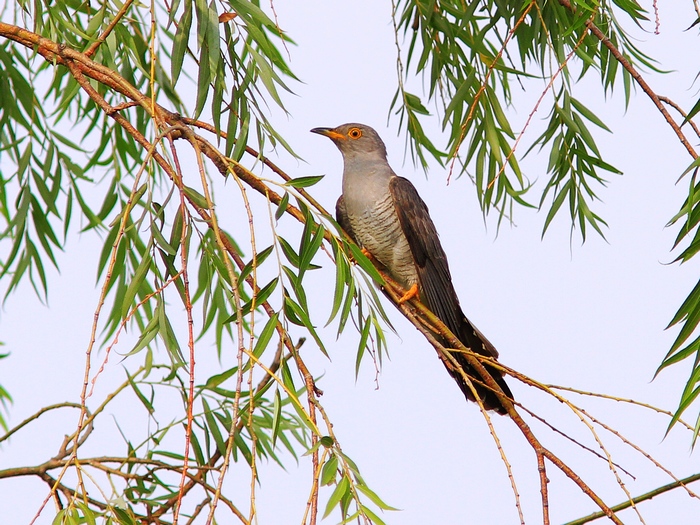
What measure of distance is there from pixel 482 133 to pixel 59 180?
6.16 feet

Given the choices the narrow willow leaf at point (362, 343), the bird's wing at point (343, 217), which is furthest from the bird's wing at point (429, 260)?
the narrow willow leaf at point (362, 343)

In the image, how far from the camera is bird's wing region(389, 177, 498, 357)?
370 centimetres

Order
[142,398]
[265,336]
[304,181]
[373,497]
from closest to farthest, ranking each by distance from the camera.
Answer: [373,497] → [265,336] → [304,181] → [142,398]

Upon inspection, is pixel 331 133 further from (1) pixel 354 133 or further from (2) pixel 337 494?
(2) pixel 337 494

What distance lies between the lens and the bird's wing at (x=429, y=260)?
3701 mm

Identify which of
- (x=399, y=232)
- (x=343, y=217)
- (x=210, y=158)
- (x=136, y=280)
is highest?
(x=343, y=217)

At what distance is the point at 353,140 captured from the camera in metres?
4.16

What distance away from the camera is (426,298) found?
385 cm

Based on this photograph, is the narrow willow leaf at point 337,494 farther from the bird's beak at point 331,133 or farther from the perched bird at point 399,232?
the bird's beak at point 331,133

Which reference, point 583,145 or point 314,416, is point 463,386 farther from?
point 314,416

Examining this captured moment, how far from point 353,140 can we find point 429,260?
29.9 inches

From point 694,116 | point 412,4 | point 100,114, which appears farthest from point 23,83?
point 694,116

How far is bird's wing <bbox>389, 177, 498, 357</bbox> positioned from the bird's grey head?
0.29 meters

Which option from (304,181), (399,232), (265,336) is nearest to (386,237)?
(399,232)
